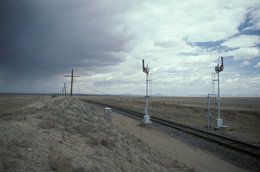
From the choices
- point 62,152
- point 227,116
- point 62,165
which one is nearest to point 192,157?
point 62,152

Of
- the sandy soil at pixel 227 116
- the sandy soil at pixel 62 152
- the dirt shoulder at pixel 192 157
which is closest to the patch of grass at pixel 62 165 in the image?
the sandy soil at pixel 62 152

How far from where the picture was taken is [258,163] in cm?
854

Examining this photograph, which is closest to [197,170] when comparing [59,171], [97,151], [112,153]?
[112,153]

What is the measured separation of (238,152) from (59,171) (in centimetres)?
1058

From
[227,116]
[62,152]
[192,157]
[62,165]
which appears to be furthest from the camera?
[227,116]

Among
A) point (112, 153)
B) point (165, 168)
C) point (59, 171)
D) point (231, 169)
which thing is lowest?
point (231, 169)

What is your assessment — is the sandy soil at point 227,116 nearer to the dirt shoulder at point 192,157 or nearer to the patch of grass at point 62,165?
the dirt shoulder at point 192,157

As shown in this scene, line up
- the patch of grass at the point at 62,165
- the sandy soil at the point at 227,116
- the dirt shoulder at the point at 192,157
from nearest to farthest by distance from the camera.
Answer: the patch of grass at the point at 62,165 < the dirt shoulder at the point at 192,157 < the sandy soil at the point at 227,116

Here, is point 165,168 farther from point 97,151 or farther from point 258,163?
point 258,163

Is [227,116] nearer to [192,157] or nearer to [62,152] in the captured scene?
[192,157]

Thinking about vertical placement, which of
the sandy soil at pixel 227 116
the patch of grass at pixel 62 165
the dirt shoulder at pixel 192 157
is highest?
the patch of grass at pixel 62 165

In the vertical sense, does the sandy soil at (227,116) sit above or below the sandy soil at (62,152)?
below

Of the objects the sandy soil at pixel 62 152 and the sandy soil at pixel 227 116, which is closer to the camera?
the sandy soil at pixel 62 152

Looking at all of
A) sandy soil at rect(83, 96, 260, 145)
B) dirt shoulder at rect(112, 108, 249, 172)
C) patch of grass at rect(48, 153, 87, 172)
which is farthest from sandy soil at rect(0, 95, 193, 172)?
sandy soil at rect(83, 96, 260, 145)
